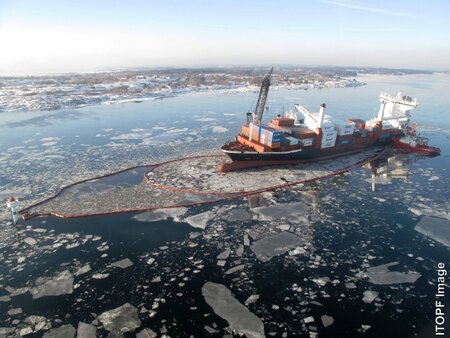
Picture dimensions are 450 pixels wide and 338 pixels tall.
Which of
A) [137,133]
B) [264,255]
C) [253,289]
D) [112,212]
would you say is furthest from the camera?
[137,133]

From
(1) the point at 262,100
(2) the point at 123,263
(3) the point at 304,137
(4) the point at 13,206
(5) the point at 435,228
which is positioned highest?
(1) the point at 262,100

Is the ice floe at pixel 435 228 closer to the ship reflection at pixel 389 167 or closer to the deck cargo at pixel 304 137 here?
the ship reflection at pixel 389 167

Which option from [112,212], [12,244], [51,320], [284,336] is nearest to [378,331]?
[284,336]

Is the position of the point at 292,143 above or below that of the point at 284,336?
above

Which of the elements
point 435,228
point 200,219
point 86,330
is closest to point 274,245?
point 200,219

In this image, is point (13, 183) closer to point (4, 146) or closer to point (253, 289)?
point (4, 146)

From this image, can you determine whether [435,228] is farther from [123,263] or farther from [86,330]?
[86,330]
